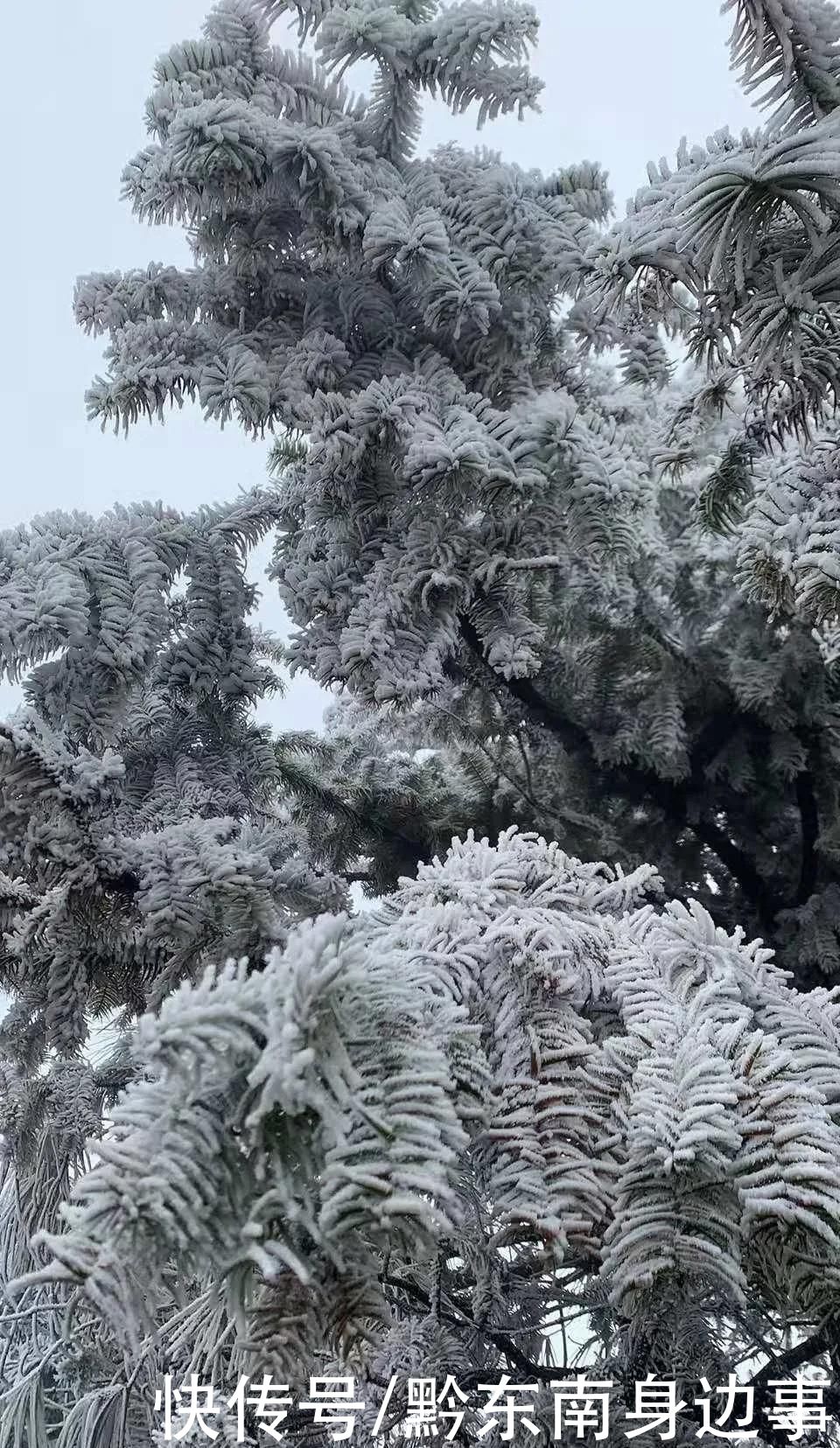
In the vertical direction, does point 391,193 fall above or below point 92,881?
above

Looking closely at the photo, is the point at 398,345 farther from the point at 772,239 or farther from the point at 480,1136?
the point at 480,1136

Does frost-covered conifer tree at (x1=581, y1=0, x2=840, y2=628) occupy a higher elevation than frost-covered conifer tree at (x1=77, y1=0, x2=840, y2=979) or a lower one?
lower

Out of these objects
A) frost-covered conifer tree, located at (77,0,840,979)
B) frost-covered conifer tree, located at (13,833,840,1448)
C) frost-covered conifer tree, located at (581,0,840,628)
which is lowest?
frost-covered conifer tree, located at (13,833,840,1448)

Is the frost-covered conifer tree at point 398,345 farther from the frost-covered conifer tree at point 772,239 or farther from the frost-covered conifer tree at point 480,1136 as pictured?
the frost-covered conifer tree at point 480,1136

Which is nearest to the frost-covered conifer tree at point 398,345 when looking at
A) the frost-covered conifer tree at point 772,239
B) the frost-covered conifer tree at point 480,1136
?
the frost-covered conifer tree at point 772,239

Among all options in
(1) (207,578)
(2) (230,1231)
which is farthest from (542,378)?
(2) (230,1231)

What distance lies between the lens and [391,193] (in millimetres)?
827

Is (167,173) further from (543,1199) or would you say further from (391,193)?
(543,1199)

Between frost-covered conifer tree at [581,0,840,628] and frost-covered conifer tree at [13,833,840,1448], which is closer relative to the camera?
frost-covered conifer tree at [13,833,840,1448]

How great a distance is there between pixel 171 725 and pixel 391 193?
400mm

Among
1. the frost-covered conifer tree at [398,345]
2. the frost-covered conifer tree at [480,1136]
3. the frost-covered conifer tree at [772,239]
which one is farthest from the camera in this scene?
the frost-covered conifer tree at [398,345]

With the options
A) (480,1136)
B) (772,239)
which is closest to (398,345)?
(772,239)

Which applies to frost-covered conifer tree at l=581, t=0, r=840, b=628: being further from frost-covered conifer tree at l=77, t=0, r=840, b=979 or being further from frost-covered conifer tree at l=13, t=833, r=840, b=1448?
frost-covered conifer tree at l=13, t=833, r=840, b=1448

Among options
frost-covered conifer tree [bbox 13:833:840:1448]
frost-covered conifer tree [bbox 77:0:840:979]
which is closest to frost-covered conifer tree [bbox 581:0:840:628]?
frost-covered conifer tree [bbox 77:0:840:979]
